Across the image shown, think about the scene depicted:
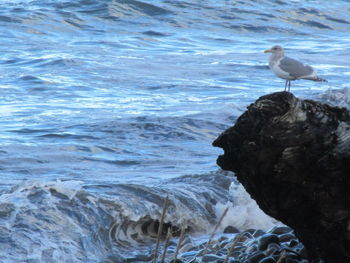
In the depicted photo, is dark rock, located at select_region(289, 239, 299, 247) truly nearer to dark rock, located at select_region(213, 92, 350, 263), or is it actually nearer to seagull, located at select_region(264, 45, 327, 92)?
dark rock, located at select_region(213, 92, 350, 263)

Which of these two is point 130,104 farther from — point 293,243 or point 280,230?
point 293,243

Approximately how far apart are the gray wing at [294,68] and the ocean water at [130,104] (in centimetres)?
121

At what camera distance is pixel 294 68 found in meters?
9.16

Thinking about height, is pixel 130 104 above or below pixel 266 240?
below

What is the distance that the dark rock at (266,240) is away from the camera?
210 inches

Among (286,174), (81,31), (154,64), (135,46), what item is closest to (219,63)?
(154,64)

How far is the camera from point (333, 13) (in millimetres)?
23906

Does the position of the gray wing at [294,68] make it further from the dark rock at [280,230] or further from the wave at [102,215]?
the dark rock at [280,230]

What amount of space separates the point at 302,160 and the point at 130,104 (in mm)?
8365

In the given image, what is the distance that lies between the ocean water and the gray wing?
121 cm

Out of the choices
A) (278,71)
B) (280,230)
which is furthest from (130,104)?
(280,230)

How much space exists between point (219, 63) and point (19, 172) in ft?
28.1

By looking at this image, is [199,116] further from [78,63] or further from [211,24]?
[211,24]

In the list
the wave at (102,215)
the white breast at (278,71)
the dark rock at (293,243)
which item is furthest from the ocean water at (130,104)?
the white breast at (278,71)
